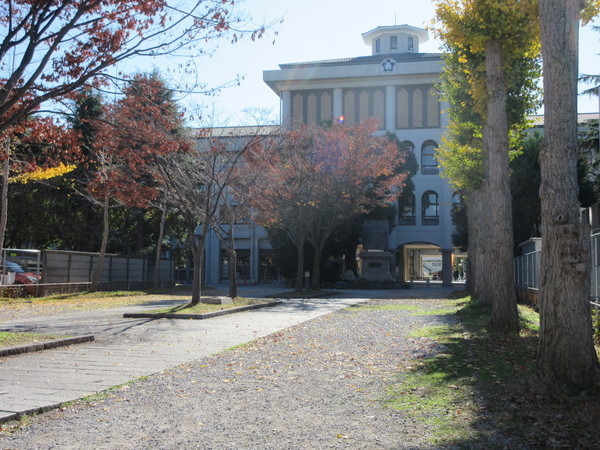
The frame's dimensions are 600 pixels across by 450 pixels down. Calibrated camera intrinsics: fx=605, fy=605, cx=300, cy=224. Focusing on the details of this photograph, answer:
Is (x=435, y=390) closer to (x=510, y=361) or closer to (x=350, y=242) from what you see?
(x=510, y=361)

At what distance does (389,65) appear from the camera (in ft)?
169

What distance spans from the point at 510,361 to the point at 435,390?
227 cm

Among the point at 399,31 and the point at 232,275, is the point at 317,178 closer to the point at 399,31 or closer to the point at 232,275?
the point at 232,275

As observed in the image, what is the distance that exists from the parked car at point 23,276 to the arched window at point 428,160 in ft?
112

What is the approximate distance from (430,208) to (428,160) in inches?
161

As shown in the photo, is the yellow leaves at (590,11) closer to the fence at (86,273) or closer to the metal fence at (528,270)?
the metal fence at (528,270)

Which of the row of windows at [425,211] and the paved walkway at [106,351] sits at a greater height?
the row of windows at [425,211]

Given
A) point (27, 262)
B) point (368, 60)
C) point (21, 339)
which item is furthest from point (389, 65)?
point (21, 339)

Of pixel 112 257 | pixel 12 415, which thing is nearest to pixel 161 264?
pixel 112 257

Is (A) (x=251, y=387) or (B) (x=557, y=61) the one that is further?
(A) (x=251, y=387)

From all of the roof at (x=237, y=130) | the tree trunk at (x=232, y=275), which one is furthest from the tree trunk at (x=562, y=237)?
the tree trunk at (x=232, y=275)

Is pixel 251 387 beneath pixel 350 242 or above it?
beneath

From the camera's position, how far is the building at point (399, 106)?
50844mm

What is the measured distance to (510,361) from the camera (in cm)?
817
